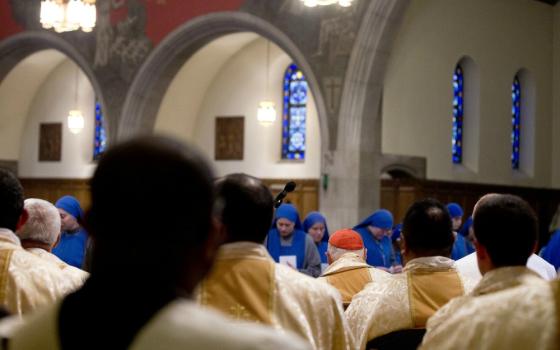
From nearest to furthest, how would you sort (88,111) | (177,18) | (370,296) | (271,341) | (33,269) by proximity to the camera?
(271,341) → (33,269) → (370,296) → (177,18) → (88,111)

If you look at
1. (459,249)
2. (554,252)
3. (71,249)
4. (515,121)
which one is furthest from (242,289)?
(515,121)

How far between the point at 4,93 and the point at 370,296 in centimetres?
2008

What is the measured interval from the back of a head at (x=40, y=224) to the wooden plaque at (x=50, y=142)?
1919cm

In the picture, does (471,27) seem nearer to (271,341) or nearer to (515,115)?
(515,115)

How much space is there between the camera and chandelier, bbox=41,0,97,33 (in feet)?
39.3

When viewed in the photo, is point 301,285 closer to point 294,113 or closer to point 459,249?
point 459,249

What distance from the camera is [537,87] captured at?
20.6m

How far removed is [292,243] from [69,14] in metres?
4.92

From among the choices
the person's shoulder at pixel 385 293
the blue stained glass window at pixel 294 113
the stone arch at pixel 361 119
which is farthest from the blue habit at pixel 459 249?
the blue stained glass window at pixel 294 113

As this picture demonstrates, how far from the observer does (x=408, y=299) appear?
3.89m

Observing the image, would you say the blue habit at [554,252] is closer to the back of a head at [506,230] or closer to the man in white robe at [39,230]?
the man in white robe at [39,230]

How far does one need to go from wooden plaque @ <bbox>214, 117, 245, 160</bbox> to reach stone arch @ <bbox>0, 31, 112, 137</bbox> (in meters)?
2.66

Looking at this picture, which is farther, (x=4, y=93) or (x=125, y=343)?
(x=4, y=93)

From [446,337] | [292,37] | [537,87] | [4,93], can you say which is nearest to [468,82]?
[537,87]
